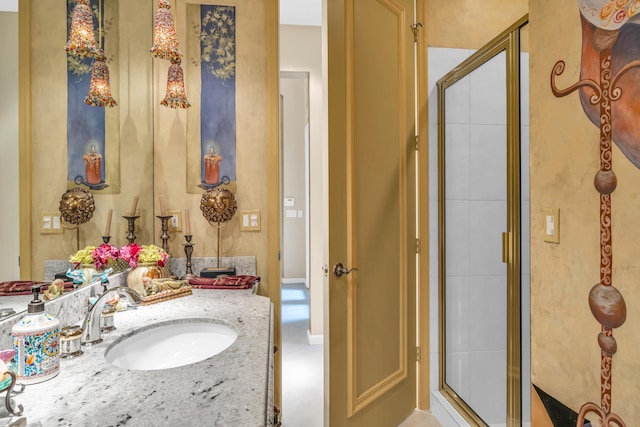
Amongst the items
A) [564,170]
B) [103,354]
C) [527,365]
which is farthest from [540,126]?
[103,354]

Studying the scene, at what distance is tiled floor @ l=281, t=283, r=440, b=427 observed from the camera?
219cm

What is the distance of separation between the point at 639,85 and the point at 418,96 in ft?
4.60

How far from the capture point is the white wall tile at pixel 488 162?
192 cm

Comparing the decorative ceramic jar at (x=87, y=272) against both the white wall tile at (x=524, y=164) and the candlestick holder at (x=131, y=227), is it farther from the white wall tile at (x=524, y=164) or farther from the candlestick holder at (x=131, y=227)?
the white wall tile at (x=524, y=164)

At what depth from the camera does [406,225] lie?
7.16 feet

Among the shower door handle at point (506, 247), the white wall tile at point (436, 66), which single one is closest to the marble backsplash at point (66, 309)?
the shower door handle at point (506, 247)

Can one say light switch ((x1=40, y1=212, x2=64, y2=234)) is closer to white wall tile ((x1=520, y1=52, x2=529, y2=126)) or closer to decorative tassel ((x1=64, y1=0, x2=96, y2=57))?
decorative tassel ((x1=64, y1=0, x2=96, y2=57))

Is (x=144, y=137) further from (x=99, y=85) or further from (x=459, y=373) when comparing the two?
(x=459, y=373)

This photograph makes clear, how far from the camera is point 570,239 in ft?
3.82

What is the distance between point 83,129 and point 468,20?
2198mm

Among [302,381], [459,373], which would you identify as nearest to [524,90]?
[459,373]

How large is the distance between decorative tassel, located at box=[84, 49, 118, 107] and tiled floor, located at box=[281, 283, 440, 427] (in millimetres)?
1903

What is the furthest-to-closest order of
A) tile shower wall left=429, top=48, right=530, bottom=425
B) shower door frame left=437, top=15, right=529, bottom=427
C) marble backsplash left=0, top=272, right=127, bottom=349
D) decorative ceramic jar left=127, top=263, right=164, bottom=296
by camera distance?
tile shower wall left=429, top=48, right=530, bottom=425, shower door frame left=437, top=15, right=529, bottom=427, decorative ceramic jar left=127, top=263, right=164, bottom=296, marble backsplash left=0, top=272, right=127, bottom=349

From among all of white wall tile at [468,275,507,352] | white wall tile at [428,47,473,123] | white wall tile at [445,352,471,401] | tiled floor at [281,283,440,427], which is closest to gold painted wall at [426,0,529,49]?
white wall tile at [428,47,473,123]
